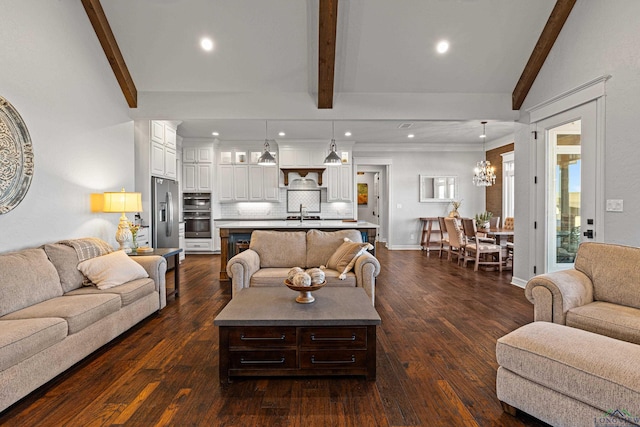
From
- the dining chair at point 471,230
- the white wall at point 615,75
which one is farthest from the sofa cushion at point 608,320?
the dining chair at point 471,230

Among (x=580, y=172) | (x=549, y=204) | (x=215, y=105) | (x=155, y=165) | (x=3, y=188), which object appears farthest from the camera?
(x=155, y=165)

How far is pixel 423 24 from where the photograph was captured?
13.6 feet

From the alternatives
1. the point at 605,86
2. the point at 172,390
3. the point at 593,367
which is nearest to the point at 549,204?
the point at 605,86

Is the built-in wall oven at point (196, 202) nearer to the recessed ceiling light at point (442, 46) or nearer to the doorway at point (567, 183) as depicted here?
the recessed ceiling light at point (442, 46)

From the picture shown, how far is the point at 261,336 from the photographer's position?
2293 mm

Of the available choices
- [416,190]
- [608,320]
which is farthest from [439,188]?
[608,320]

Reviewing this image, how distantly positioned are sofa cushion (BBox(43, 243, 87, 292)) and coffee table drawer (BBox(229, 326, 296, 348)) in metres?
1.85

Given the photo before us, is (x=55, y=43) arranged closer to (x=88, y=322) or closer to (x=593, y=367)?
(x=88, y=322)

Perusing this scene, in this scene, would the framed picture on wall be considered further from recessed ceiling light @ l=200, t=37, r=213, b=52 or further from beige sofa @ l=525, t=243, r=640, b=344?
beige sofa @ l=525, t=243, r=640, b=344

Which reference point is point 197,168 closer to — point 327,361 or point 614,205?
point 327,361

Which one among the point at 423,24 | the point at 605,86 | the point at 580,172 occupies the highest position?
the point at 423,24

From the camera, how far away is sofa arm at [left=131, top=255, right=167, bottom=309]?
3.72m

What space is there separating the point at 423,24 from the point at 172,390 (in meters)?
4.50

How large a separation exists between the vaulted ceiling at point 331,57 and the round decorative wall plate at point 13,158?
195 centimetres
